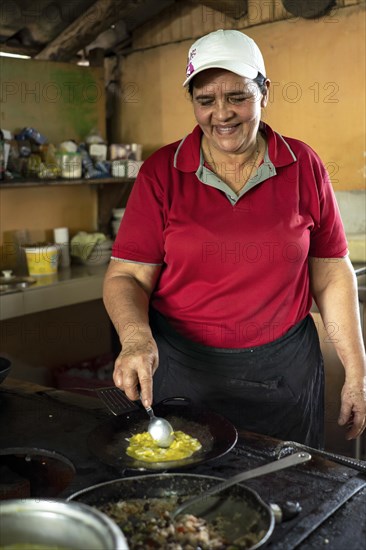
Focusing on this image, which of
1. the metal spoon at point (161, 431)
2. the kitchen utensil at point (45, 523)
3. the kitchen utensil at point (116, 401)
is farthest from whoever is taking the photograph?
the kitchen utensil at point (116, 401)

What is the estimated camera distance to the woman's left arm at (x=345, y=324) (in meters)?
1.93

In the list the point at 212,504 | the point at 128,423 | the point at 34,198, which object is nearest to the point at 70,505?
the point at 212,504

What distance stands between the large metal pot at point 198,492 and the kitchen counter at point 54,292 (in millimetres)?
2393

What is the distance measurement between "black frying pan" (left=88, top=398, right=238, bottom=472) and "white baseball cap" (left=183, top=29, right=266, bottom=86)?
87 cm

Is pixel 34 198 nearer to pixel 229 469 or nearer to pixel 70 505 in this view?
pixel 229 469

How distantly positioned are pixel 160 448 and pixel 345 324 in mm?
755

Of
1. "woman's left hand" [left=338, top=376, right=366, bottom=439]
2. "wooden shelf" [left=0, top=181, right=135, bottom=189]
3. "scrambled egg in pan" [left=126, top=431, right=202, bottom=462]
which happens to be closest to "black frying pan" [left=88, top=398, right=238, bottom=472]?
"scrambled egg in pan" [left=126, top=431, right=202, bottom=462]

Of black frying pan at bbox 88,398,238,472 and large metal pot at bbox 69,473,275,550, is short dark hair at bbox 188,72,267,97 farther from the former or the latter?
large metal pot at bbox 69,473,275,550

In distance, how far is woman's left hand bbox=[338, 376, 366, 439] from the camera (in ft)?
6.31

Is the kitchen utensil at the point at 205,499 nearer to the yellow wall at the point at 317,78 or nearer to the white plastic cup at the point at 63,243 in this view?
the yellow wall at the point at 317,78

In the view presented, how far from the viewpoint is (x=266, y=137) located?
80.0 inches

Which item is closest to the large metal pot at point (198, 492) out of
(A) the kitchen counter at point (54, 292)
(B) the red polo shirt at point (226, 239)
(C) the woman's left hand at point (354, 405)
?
(B) the red polo shirt at point (226, 239)

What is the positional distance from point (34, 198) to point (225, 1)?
5.59 ft

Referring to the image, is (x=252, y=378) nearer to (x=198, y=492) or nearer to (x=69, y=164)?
(x=198, y=492)
